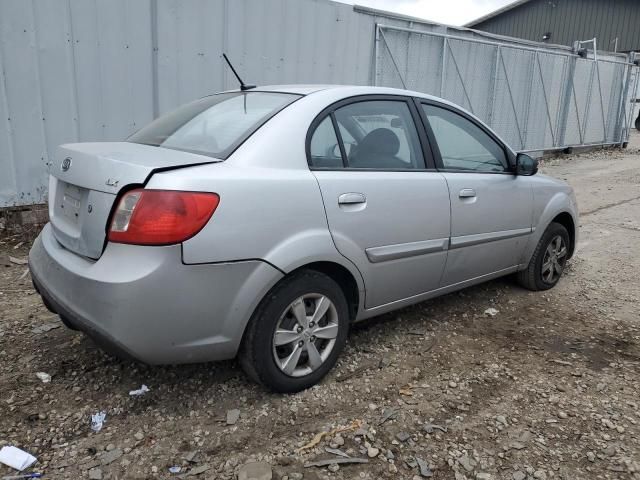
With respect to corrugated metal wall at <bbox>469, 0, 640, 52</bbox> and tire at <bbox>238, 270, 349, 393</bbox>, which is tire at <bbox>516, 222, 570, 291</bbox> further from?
corrugated metal wall at <bbox>469, 0, 640, 52</bbox>

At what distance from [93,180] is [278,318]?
1068 millimetres

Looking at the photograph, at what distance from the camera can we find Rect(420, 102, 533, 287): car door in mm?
3438

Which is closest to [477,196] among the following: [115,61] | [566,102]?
[115,61]

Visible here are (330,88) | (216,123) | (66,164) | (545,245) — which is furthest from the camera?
(545,245)

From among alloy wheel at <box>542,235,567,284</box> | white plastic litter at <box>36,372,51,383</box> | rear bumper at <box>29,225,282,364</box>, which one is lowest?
white plastic litter at <box>36,372,51,383</box>

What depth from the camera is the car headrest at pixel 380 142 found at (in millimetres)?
3068

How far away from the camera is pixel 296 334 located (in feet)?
8.86

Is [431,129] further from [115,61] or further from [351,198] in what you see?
[115,61]

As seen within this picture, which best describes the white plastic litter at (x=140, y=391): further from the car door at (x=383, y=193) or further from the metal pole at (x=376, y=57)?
the metal pole at (x=376, y=57)

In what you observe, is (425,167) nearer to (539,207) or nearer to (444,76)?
(539,207)

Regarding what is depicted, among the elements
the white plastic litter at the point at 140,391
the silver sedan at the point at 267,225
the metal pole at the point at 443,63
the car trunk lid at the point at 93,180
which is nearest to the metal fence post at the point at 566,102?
the metal pole at the point at 443,63

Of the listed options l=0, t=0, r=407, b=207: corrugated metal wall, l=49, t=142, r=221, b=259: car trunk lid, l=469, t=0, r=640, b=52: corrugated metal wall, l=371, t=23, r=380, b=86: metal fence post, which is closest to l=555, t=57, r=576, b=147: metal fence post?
l=371, t=23, r=380, b=86: metal fence post

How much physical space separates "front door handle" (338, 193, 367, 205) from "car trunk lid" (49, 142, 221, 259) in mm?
682

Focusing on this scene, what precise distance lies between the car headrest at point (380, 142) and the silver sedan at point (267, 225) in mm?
14
